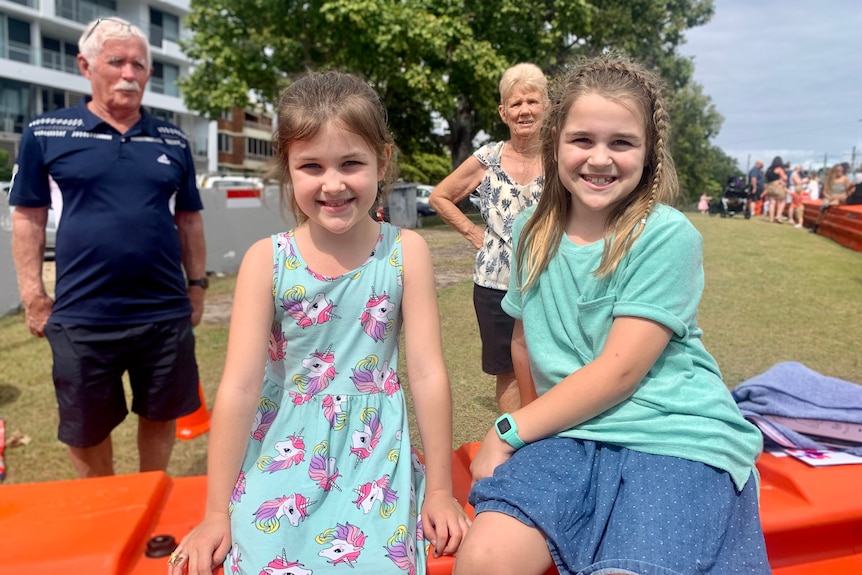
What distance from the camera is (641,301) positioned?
1.46 meters

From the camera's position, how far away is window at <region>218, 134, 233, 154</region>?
42.6 m

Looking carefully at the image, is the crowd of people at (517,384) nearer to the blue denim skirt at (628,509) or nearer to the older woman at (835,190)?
the blue denim skirt at (628,509)

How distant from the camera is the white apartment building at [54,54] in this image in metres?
29.2

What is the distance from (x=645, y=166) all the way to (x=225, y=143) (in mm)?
44566

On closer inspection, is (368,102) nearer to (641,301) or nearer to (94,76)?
(641,301)

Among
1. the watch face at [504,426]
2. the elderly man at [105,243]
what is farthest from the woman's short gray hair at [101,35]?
the watch face at [504,426]

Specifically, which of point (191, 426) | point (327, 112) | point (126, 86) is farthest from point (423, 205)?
point (191, 426)

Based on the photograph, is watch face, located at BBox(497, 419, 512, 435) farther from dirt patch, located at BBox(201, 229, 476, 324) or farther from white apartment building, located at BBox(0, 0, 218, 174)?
white apartment building, located at BBox(0, 0, 218, 174)

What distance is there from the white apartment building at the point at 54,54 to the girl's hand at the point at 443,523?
26727 millimetres

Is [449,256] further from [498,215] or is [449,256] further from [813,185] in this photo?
[813,185]

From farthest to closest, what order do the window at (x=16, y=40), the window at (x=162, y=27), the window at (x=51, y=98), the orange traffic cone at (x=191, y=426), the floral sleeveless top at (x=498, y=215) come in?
the window at (x=162, y=27) → the window at (x=51, y=98) → the window at (x=16, y=40) → the orange traffic cone at (x=191, y=426) → the floral sleeveless top at (x=498, y=215)

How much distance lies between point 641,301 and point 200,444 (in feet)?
9.92

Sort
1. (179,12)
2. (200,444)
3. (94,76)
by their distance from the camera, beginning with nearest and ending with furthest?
(94,76)
(200,444)
(179,12)

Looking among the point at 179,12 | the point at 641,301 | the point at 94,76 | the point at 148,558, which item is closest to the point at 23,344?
the point at 94,76
